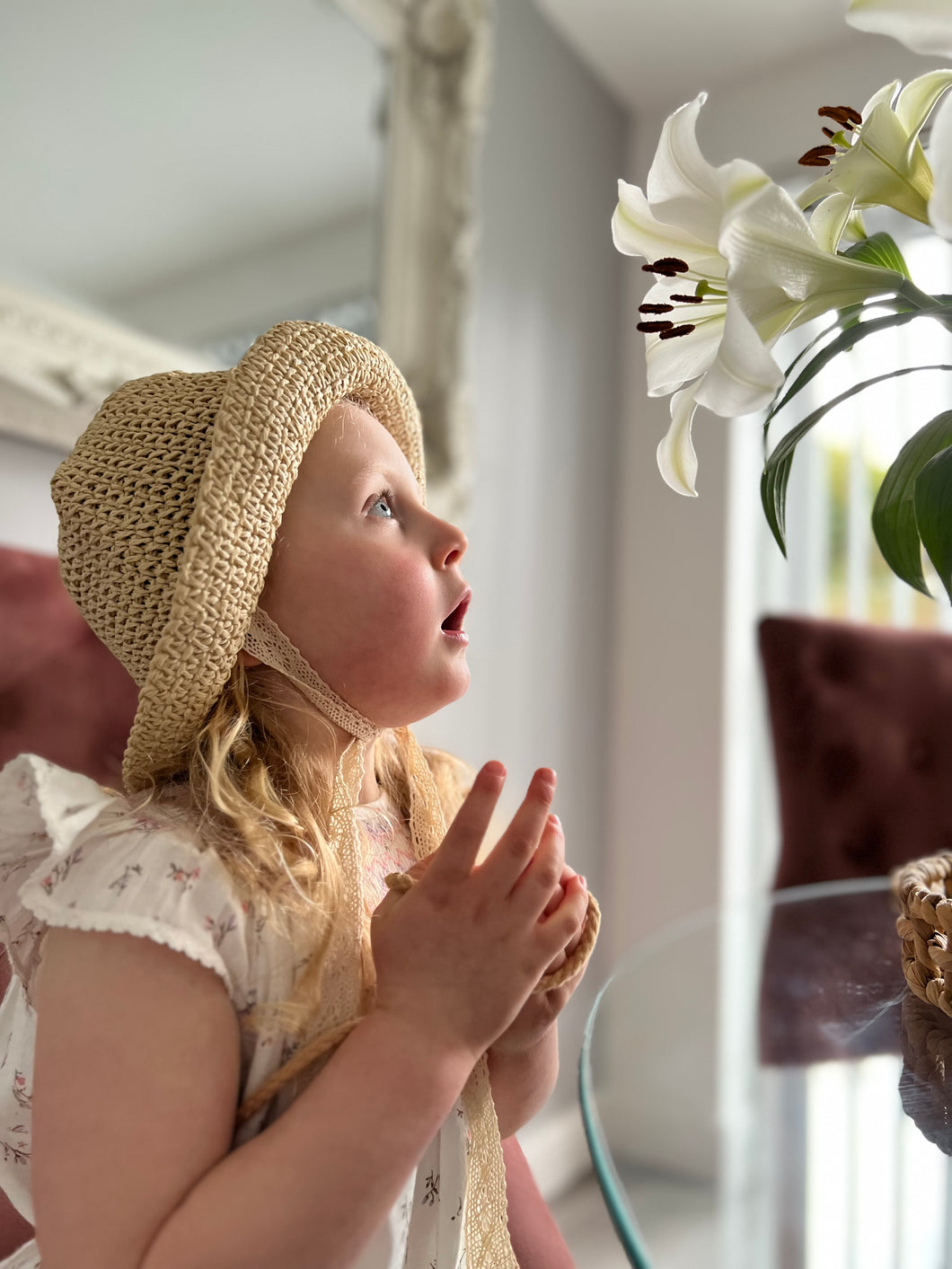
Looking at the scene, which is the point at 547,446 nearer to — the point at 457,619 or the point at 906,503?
the point at 457,619

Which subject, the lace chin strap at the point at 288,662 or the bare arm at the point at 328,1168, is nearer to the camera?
the bare arm at the point at 328,1168

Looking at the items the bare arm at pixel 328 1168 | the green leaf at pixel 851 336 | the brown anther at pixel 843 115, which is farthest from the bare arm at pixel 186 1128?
the brown anther at pixel 843 115

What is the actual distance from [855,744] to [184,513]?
1.26m

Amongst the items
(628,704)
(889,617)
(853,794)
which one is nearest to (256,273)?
(853,794)

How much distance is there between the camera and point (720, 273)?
0.53m

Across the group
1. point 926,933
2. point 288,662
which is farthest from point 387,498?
point 926,933

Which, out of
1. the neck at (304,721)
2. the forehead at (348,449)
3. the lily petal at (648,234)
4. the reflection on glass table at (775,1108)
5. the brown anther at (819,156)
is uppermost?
the brown anther at (819,156)

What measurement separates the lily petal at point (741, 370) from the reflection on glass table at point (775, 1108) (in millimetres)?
427

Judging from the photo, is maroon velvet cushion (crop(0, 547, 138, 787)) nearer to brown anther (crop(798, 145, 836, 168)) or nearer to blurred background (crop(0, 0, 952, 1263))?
blurred background (crop(0, 0, 952, 1263))

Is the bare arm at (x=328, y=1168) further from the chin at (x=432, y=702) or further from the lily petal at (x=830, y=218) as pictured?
the lily petal at (x=830, y=218)

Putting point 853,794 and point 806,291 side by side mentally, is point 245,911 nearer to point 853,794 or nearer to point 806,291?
point 806,291

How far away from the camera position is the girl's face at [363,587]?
1.97ft

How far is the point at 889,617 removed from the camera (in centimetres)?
226

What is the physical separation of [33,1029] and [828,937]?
0.75 meters
